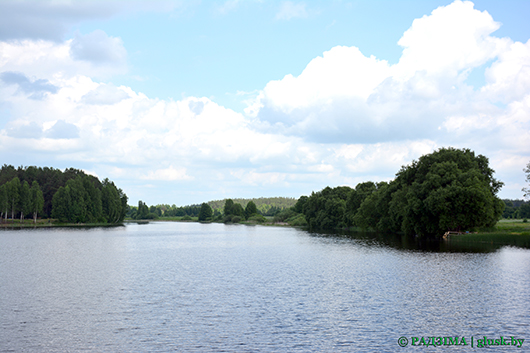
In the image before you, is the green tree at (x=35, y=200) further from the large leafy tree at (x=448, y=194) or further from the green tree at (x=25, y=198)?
the large leafy tree at (x=448, y=194)

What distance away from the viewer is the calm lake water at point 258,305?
23.4 meters

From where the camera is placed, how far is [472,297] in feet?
112

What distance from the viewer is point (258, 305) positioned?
3167cm

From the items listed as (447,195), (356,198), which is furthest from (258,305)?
(356,198)

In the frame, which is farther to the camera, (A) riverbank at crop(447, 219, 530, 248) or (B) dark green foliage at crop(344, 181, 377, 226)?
(B) dark green foliage at crop(344, 181, 377, 226)

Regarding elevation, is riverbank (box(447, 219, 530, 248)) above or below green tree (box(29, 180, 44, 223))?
below

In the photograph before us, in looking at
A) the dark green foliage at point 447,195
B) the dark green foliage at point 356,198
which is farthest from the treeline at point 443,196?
the dark green foliage at point 356,198

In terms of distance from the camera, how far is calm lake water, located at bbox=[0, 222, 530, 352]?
76.8 ft

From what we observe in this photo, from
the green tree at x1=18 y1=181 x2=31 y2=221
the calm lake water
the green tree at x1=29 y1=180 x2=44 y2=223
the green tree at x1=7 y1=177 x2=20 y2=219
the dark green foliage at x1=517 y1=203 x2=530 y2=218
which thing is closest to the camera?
the calm lake water

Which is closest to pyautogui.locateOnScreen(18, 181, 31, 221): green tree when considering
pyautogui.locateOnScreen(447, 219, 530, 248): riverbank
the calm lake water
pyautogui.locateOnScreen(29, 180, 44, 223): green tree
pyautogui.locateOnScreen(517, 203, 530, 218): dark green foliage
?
pyautogui.locateOnScreen(29, 180, 44, 223): green tree

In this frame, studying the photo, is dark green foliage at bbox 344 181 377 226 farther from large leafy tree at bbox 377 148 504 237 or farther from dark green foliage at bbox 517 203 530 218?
dark green foliage at bbox 517 203 530 218

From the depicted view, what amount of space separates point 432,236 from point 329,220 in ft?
270

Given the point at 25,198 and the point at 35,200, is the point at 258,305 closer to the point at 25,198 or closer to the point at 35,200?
the point at 25,198

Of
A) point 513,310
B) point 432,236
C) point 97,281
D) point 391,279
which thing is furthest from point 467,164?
point 97,281
